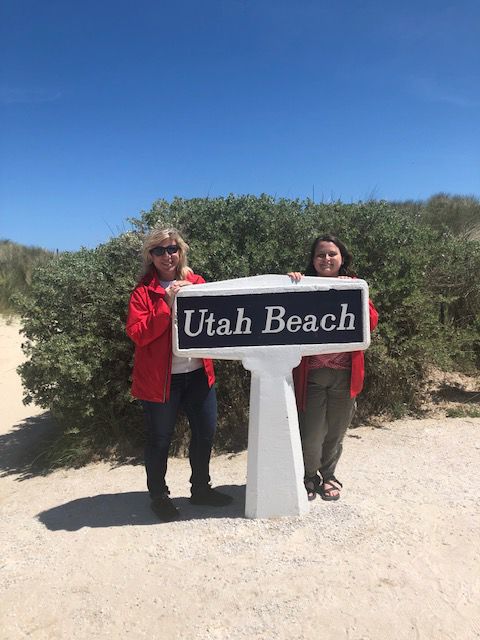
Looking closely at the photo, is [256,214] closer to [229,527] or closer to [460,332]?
[460,332]

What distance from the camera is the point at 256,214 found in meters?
5.28

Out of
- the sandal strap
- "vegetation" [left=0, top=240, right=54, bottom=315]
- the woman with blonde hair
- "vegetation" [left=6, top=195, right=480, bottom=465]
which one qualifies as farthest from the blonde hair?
"vegetation" [left=0, top=240, right=54, bottom=315]

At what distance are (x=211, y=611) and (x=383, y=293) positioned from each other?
356 cm

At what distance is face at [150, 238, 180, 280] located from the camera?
10.5ft

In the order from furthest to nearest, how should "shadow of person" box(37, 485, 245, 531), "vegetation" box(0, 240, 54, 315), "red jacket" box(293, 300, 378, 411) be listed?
"vegetation" box(0, 240, 54, 315) → "shadow of person" box(37, 485, 245, 531) → "red jacket" box(293, 300, 378, 411)

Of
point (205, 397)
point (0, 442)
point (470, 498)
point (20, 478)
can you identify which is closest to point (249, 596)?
point (205, 397)

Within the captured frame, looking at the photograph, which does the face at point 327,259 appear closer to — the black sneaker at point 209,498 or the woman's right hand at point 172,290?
the woman's right hand at point 172,290

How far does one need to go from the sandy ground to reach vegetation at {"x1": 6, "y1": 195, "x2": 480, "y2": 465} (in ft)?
2.74

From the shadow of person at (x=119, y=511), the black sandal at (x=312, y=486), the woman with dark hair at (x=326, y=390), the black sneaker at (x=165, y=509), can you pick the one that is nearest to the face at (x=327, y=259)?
the woman with dark hair at (x=326, y=390)

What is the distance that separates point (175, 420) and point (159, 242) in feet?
3.70

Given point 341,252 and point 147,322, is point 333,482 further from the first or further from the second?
point 147,322

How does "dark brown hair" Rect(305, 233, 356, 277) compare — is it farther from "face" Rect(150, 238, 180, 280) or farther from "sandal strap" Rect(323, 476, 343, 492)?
"sandal strap" Rect(323, 476, 343, 492)

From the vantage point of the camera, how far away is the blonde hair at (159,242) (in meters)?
3.19

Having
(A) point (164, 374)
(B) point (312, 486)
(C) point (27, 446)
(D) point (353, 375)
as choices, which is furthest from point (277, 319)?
(C) point (27, 446)
